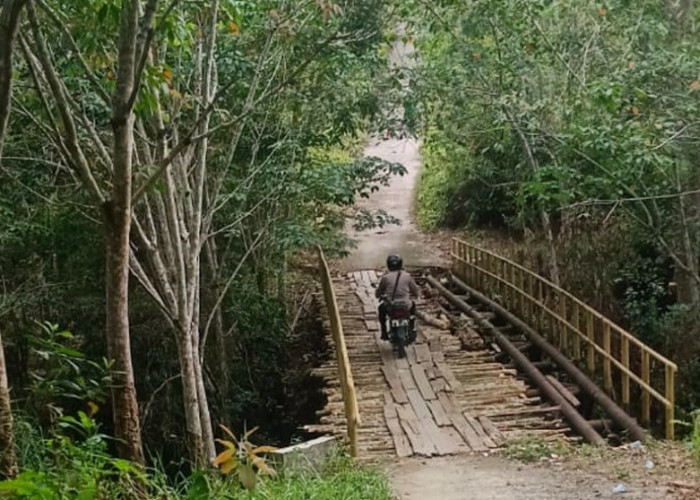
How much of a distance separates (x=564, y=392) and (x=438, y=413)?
1.87 metres

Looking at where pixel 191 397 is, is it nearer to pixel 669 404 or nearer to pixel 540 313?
pixel 669 404

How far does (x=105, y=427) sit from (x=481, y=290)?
807 cm

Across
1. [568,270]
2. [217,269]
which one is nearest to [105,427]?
[217,269]

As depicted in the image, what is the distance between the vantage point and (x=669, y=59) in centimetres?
961

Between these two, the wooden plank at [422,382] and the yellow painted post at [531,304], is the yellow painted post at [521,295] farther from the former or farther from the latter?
the wooden plank at [422,382]

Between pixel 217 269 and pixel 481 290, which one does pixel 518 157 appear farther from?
pixel 217 269

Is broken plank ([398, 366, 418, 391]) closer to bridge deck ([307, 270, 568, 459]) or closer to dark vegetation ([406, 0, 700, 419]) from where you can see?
bridge deck ([307, 270, 568, 459])

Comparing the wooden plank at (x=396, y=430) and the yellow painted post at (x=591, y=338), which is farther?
the yellow painted post at (x=591, y=338)

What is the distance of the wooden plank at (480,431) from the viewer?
8.67m

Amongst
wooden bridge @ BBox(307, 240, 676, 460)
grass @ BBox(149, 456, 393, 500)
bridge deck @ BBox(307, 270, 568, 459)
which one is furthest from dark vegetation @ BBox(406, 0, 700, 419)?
grass @ BBox(149, 456, 393, 500)

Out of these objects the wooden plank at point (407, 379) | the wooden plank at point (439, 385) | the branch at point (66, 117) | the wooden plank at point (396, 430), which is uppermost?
the branch at point (66, 117)

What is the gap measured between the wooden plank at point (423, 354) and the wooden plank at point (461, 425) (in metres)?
1.49

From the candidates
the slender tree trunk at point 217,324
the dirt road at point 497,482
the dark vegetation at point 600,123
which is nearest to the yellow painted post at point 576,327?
the dark vegetation at point 600,123

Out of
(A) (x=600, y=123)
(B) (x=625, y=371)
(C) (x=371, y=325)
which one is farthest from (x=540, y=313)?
(A) (x=600, y=123)
